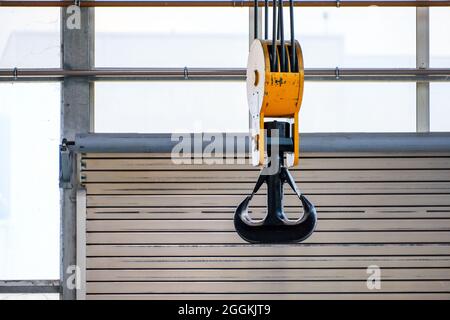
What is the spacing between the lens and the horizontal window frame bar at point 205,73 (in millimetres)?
5586

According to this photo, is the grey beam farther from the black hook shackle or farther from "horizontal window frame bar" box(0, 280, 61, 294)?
the black hook shackle

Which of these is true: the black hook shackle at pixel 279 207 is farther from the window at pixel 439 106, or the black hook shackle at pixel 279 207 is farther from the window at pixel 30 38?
the window at pixel 30 38

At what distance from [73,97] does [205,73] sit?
133 cm

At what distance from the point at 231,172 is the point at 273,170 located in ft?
8.87

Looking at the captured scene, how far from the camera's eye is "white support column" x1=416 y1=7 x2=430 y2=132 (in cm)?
578

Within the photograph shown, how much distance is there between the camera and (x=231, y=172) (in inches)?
221

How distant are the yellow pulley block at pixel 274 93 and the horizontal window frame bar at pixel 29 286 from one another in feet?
11.4

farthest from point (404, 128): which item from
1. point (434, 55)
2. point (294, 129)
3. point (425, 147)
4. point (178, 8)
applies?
point (294, 129)

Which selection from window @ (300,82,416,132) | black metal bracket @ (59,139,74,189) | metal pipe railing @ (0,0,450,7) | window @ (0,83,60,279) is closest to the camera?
black metal bracket @ (59,139,74,189)

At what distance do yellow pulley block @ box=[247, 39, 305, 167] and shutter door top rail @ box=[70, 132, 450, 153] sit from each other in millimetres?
2416

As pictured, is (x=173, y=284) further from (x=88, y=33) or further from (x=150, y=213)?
(x=88, y=33)

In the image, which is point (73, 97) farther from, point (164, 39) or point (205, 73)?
point (205, 73)

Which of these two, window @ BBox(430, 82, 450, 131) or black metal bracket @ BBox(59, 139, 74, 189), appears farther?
window @ BBox(430, 82, 450, 131)

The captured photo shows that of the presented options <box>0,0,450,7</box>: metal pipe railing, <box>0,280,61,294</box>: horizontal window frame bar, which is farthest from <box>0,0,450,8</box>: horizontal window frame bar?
<box>0,280,61,294</box>: horizontal window frame bar
